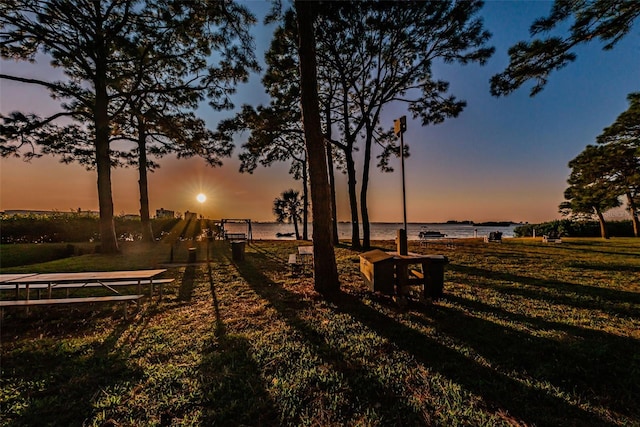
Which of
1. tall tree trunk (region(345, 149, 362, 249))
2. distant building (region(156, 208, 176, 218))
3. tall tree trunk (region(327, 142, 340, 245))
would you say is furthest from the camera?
distant building (region(156, 208, 176, 218))

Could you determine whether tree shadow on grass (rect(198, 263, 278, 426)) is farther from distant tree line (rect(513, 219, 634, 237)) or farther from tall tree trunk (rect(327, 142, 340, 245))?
distant tree line (rect(513, 219, 634, 237))

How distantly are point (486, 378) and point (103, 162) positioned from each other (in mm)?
15547

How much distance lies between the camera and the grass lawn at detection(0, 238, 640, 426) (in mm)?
2102

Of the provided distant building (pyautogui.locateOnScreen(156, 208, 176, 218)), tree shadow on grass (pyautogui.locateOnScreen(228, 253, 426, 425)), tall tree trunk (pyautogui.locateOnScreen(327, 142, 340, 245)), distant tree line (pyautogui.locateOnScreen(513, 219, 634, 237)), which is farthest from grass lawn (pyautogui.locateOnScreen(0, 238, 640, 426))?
distant tree line (pyautogui.locateOnScreen(513, 219, 634, 237))

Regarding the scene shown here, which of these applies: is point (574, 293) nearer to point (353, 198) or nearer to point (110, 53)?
point (353, 198)

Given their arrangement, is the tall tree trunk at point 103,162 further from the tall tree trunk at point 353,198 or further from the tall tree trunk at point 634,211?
the tall tree trunk at point 634,211

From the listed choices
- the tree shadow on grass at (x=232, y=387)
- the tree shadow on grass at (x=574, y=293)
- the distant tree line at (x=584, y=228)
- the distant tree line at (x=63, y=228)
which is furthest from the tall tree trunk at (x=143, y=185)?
the distant tree line at (x=584, y=228)

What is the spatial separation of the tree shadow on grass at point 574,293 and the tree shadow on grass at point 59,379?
23.4ft

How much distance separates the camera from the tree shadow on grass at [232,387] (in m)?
2.06

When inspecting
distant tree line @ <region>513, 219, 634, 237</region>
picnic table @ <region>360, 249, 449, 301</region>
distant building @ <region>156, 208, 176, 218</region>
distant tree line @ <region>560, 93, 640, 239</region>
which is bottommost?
distant tree line @ <region>513, 219, 634, 237</region>

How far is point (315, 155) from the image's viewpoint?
568cm

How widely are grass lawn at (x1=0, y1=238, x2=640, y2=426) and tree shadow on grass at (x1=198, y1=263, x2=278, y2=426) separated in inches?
0.5

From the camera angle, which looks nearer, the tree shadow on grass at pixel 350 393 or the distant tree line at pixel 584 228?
the tree shadow on grass at pixel 350 393

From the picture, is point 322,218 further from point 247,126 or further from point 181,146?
point 181,146
